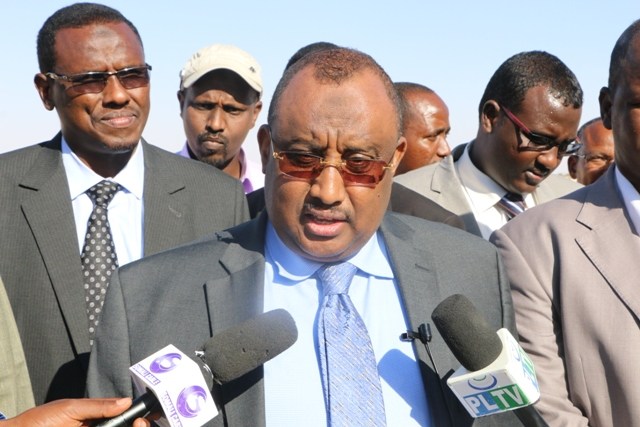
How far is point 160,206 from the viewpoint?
4535 mm

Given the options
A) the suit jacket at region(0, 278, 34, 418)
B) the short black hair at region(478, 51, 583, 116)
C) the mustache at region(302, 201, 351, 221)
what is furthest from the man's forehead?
the mustache at region(302, 201, 351, 221)

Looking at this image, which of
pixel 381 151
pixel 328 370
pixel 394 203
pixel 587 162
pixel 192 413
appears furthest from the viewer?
pixel 587 162

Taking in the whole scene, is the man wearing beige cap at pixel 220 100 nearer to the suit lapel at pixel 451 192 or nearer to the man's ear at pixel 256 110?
the man's ear at pixel 256 110

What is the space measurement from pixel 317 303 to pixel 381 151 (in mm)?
502

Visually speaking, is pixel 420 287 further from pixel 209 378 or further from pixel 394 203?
pixel 394 203

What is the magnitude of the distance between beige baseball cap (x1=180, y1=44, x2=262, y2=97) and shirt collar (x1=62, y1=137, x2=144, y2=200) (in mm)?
2085

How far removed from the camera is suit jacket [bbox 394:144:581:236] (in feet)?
18.5

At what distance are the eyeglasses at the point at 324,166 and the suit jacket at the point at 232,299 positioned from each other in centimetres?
27

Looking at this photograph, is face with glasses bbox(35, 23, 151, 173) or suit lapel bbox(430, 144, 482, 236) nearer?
face with glasses bbox(35, 23, 151, 173)

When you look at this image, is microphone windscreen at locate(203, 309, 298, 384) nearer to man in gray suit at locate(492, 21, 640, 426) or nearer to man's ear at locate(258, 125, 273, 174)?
man's ear at locate(258, 125, 273, 174)

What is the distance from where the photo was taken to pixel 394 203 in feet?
16.0

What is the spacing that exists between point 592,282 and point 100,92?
8.10ft

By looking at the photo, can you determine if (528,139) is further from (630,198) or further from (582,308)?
(582,308)

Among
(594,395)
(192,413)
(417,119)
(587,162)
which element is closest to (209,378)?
(192,413)
